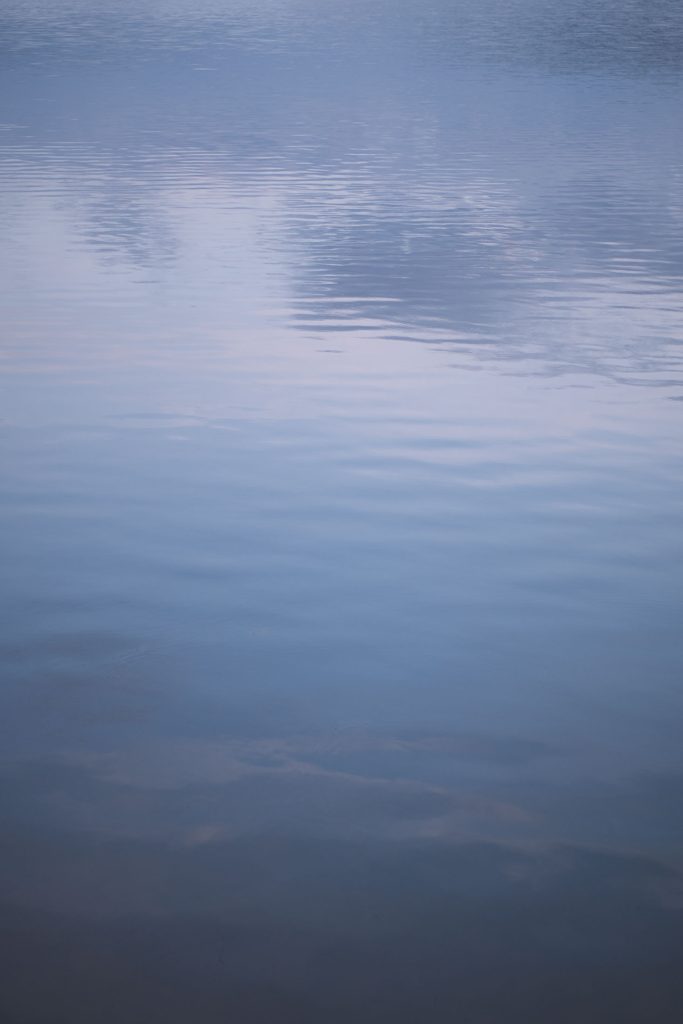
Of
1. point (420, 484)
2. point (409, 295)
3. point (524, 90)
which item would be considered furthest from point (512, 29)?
point (420, 484)

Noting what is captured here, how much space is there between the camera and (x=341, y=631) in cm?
563

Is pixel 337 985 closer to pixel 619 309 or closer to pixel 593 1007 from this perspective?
pixel 593 1007

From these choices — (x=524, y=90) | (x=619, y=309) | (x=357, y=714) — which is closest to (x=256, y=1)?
(x=524, y=90)

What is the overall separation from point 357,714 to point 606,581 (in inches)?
74.2

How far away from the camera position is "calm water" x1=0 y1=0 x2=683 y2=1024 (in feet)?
11.7

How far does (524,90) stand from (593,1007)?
177 feet

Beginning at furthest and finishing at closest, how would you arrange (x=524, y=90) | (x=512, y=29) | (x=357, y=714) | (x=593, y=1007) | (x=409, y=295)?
(x=512, y=29) < (x=524, y=90) < (x=409, y=295) < (x=357, y=714) < (x=593, y=1007)

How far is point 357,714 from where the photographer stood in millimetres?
4879

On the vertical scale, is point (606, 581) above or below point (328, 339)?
below

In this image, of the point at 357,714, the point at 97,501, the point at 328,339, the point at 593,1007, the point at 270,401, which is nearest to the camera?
the point at 593,1007

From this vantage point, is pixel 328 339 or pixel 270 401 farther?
pixel 328 339

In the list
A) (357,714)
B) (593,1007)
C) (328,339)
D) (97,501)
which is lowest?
(593,1007)

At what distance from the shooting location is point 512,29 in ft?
291

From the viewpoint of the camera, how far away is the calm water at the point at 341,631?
3555mm
